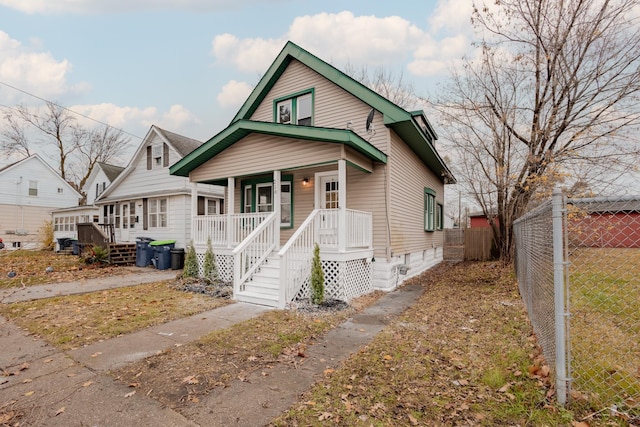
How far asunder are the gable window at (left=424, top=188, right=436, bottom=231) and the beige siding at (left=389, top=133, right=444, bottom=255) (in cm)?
29

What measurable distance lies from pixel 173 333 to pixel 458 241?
80.5 ft

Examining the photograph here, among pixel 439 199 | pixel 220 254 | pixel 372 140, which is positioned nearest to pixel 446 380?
pixel 372 140

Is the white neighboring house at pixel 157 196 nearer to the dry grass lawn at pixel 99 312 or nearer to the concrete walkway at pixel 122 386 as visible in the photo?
the dry grass lawn at pixel 99 312

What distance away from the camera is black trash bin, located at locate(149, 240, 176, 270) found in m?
13.9

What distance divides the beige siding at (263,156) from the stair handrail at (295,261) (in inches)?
58.4

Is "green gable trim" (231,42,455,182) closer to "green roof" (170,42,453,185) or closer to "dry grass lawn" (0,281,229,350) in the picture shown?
"green roof" (170,42,453,185)

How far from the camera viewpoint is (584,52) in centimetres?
902

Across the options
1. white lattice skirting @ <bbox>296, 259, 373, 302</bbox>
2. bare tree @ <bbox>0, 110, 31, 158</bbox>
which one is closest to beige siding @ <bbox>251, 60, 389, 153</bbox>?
white lattice skirting @ <bbox>296, 259, 373, 302</bbox>

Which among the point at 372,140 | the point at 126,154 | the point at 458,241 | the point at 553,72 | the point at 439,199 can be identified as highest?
the point at 126,154

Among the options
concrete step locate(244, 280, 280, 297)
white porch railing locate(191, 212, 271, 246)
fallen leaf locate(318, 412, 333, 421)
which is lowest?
fallen leaf locate(318, 412, 333, 421)

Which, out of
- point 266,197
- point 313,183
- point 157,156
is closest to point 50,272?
point 157,156

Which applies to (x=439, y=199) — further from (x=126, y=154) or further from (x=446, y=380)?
(x=126, y=154)

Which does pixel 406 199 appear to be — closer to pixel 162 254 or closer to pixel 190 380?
pixel 190 380

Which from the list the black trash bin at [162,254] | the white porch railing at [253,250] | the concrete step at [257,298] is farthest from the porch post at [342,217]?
the black trash bin at [162,254]
